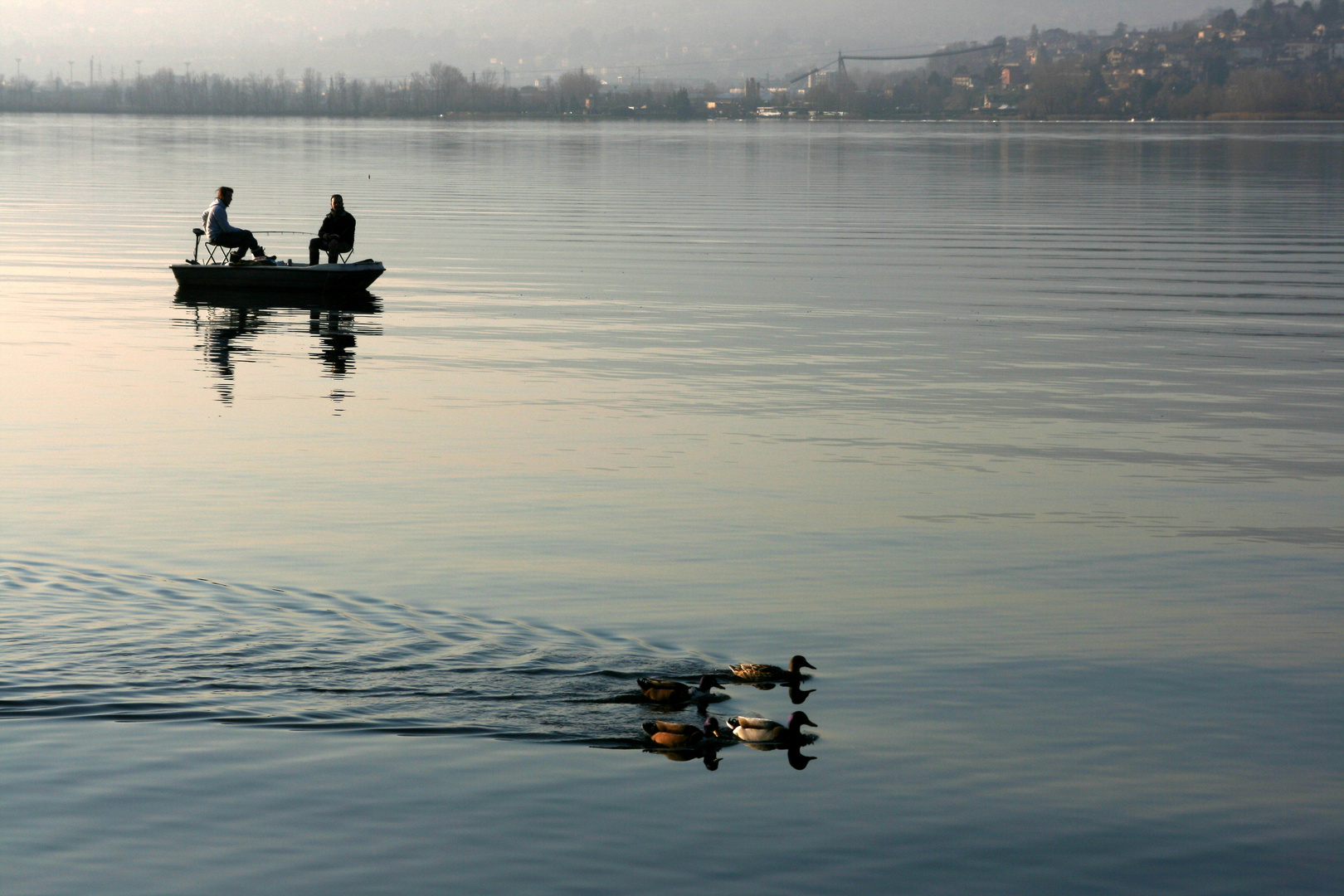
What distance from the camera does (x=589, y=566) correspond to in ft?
55.2

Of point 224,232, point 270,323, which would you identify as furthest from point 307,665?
point 224,232

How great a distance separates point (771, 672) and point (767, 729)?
44.9 inches

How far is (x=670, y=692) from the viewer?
1271cm

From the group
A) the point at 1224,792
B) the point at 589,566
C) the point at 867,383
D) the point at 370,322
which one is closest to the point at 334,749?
the point at 589,566

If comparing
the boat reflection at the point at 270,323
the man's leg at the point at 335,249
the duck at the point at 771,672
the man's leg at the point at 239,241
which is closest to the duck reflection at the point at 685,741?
the duck at the point at 771,672

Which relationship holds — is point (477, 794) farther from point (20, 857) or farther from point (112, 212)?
point (112, 212)

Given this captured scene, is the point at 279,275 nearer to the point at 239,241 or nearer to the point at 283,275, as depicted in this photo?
the point at 283,275

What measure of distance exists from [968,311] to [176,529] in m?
24.5

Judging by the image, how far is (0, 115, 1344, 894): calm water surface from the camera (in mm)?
10742

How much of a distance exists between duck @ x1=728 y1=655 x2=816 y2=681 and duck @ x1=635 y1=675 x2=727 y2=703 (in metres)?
0.53

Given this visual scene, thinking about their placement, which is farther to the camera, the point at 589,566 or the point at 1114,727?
the point at 589,566

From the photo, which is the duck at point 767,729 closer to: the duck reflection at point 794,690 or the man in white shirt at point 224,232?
the duck reflection at point 794,690

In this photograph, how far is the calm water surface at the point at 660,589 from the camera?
35.2ft

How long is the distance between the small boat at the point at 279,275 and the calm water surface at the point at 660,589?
630 mm
